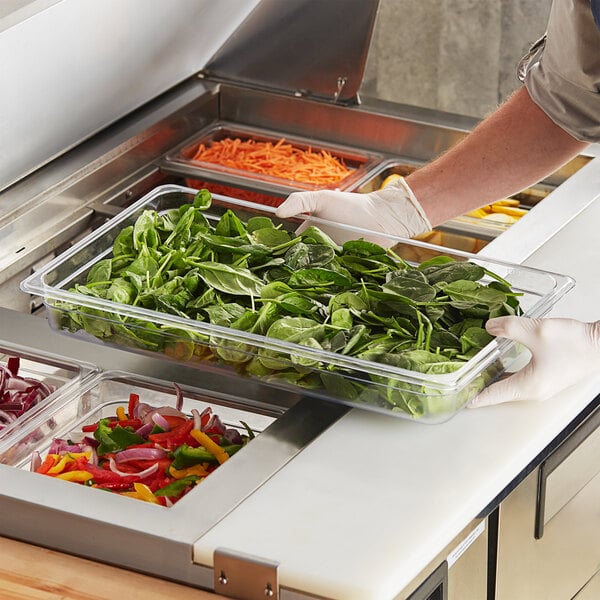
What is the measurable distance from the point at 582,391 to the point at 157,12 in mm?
1032

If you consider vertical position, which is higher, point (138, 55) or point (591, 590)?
point (138, 55)

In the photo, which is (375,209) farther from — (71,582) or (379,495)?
(71,582)

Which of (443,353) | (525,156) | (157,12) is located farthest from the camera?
(157,12)

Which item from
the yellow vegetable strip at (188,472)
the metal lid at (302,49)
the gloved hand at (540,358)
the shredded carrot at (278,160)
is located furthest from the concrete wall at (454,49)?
the yellow vegetable strip at (188,472)

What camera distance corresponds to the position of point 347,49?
8.55ft

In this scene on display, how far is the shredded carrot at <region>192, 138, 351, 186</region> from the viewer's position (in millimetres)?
2459

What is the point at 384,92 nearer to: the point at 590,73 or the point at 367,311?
the point at 590,73

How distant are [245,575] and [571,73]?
1.01 m

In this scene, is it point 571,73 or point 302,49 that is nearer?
point 571,73

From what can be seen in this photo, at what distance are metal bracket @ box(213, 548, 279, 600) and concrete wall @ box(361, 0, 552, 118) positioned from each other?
6.71 ft

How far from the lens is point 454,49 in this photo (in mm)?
3139

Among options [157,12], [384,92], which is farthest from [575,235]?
[384,92]

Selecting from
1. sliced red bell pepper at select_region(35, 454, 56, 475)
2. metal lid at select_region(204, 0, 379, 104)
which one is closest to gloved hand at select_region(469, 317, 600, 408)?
sliced red bell pepper at select_region(35, 454, 56, 475)

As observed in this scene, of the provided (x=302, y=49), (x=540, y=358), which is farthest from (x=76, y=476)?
(x=302, y=49)
